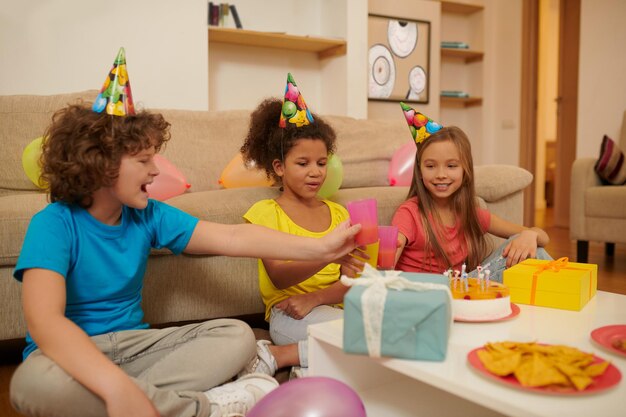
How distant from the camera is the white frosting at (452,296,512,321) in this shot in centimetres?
112

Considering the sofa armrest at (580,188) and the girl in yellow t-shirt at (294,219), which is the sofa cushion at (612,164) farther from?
the girl in yellow t-shirt at (294,219)

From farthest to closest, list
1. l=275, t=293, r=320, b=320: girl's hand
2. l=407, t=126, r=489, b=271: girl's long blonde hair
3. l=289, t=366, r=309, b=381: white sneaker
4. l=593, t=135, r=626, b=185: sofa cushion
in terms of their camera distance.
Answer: l=593, t=135, r=626, b=185: sofa cushion → l=407, t=126, r=489, b=271: girl's long blonde hair → l=275, t=293, r=320, b=320: girl's hand → l=289, t=366, r=309, b=381: white sneaker

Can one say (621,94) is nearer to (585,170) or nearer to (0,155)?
(585,170)

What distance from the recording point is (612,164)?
3.63m

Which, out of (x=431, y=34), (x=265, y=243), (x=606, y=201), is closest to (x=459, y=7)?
(x=431, y=34)

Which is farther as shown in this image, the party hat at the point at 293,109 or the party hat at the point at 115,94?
the party hat at the point at 293,109

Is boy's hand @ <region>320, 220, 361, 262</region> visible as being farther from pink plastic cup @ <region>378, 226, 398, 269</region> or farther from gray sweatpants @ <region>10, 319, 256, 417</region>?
gray sweatpants @ <region>10, 319, 256, 417</region>

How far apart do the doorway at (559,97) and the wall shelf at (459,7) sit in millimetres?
479

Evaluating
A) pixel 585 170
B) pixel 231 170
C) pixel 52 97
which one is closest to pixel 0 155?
pixel 52 97

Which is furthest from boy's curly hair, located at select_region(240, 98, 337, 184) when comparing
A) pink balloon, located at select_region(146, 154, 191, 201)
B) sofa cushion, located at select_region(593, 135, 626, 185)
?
sofa cushion, located at select_region(593, 135, 626, 185)

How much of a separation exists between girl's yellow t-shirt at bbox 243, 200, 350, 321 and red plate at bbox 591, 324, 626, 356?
33.4 inches

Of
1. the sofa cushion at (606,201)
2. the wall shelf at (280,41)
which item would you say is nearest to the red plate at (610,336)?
the sofa cushion at (606,201)

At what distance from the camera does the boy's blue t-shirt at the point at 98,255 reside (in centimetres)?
117

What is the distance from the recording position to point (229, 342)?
1.36 meters
